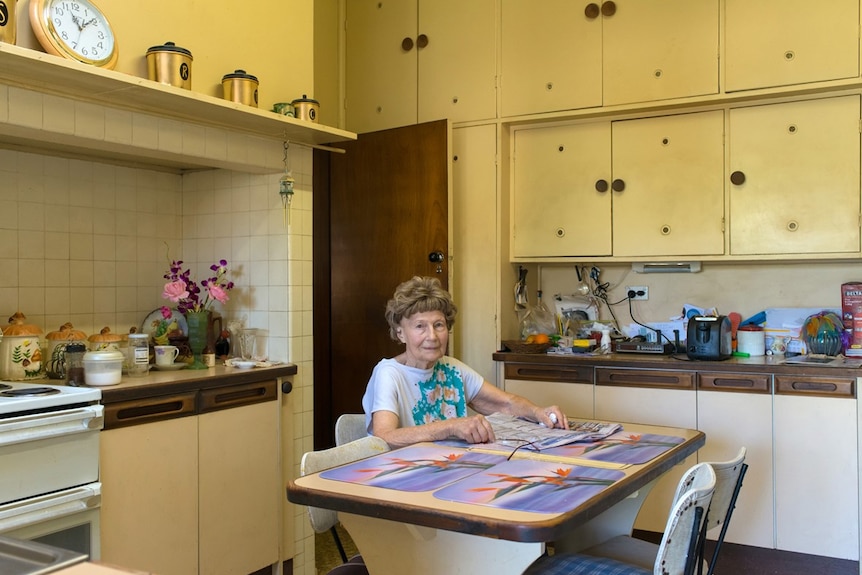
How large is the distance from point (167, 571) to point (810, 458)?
272cm

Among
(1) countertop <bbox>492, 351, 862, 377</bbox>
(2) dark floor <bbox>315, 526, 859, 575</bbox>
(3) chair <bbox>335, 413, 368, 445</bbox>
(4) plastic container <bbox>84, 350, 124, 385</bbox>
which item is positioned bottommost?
(2) dark floor <bbox>315, 526, 859, 575</bbox>

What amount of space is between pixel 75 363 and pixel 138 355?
27 cm

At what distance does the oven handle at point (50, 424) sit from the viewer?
228 centimetres

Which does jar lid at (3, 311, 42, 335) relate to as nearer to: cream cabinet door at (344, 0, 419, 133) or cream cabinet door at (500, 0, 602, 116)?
cream cabinet door at (344, 0, 419, 133)

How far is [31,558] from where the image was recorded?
116 centimetres

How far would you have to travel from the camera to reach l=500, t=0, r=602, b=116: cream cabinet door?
4.08 meters

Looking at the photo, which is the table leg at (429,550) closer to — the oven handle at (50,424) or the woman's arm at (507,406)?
the woman's arm at (507,406)

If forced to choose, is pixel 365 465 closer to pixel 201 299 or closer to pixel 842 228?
pixel 201 299

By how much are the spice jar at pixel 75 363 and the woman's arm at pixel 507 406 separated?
4.65 feet

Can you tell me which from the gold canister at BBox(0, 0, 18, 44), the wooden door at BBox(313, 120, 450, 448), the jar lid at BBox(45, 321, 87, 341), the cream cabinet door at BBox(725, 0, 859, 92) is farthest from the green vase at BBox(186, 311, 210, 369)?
the cream cabinet door at BBox(725, 0, 859, 92)

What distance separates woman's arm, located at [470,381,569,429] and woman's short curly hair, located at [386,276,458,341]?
302 mm

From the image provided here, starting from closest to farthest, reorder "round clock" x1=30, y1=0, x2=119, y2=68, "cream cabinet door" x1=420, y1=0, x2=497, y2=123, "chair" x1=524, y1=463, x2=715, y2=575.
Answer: "chair" x1=524, y1=463, x2=715, y2=575, "round clock" x1=30, y1=0, x2=119, y2=68, "cream cabinet door" x1=420, y1=0, x2=497, y2=123

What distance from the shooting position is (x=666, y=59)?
12.8ft

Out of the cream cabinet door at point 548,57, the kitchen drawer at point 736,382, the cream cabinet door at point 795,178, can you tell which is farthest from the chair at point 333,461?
the cream cabinet door at point 548,57
